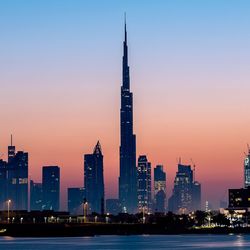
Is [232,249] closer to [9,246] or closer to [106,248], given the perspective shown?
[106,248]

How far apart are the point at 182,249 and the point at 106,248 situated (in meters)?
17.6

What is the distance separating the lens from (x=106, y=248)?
190 m

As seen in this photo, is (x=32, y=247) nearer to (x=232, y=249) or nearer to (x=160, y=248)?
(x=160, y=248)

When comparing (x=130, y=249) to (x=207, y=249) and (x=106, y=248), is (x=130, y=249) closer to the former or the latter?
(x=106, y=248)

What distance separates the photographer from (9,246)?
192375 mm

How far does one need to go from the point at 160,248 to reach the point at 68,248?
21127 mm

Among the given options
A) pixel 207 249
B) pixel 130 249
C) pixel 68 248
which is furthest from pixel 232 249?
pixel 68 248

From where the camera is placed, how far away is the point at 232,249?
599ft

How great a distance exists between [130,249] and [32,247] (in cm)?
2285

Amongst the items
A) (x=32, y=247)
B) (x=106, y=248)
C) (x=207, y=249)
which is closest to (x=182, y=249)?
(x=207, y=249)

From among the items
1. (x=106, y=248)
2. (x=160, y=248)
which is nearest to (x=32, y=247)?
(x=106, y=248)

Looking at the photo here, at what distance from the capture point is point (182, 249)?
18625 cm

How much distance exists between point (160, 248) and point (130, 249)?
7.30 m

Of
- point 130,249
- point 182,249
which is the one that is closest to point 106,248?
point 130,249
